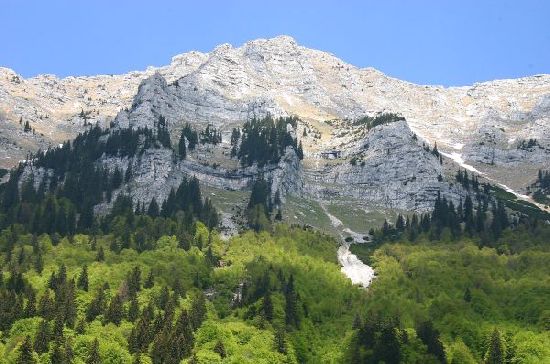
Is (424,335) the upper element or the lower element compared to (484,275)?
lower

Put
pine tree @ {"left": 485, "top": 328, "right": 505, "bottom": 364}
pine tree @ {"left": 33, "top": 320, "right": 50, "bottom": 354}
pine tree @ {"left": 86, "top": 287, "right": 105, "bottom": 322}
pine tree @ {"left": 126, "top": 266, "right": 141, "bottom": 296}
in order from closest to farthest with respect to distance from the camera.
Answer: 1. pine tree @ {"left": 33, "top": 320, "right": 50, "bottom": 354}
2. pine tree @ {"left": 485, "top": 328, "right": 505, "bottom": 364}
3. pine tree @ {"left": 86, "top": 287, "right": 105, "bottom": 322}
4. pine tree @ {"left": 126, "top": 266, "right": 141, "bottom": 296}

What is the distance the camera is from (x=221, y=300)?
7308 inches

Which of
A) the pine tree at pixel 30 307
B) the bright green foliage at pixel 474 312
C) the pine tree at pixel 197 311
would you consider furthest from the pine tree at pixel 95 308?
the bright green foliage at pixel 474 312

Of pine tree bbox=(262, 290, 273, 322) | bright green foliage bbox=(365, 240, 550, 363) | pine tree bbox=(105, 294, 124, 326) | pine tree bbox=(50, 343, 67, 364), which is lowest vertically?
pine tree bbox=(50, 343, 67, 364)

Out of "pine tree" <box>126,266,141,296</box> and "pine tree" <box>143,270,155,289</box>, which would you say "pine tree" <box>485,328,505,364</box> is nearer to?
"pine tree" <box>126,266,141,296</box>

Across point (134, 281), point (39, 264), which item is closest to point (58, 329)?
point (134, 281)

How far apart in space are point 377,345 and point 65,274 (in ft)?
264

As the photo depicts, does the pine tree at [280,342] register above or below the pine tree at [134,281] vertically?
below

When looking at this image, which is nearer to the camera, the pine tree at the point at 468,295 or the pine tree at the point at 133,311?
the pine tree at the point at 133,311

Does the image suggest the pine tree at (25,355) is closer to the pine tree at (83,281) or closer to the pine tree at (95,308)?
the pine tree at (95,308)

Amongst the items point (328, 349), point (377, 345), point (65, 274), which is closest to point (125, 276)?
point (65, 274)

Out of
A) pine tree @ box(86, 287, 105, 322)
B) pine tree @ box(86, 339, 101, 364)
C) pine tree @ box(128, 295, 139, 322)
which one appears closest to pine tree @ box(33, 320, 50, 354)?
pine tree @ box(86, 339, 101, 364)

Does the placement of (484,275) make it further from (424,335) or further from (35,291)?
(35,291)

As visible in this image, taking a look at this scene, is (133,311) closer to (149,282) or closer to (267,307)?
(149,282)
